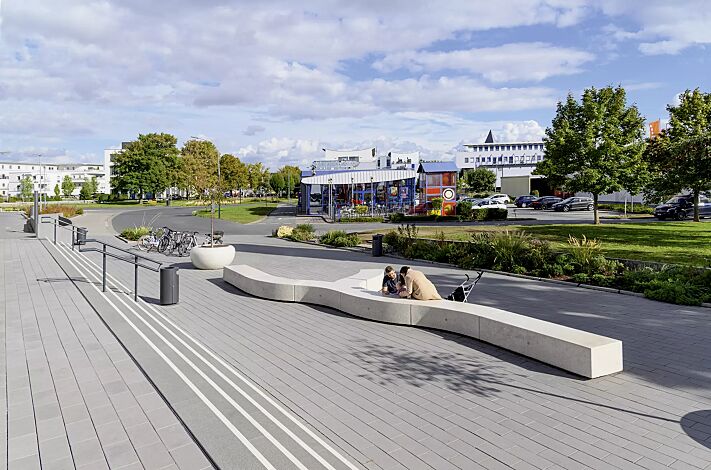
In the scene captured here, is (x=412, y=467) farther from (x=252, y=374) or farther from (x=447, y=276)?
(x=447, y=276)

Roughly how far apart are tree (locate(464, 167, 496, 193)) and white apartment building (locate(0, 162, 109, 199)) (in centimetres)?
10507

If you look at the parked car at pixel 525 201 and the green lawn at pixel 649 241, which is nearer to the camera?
the green lawn at pixel 649 241

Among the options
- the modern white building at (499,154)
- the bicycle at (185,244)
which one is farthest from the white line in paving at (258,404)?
the modern white building at (499,154)

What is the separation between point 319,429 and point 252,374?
1.93 m

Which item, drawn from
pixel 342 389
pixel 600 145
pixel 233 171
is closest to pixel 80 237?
pixel 342 389

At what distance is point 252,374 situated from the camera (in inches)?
273

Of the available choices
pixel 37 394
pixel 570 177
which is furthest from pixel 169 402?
pixel 570 177

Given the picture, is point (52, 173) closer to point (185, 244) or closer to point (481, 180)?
point (481, 180)

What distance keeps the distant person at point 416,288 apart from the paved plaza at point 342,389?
69 cm

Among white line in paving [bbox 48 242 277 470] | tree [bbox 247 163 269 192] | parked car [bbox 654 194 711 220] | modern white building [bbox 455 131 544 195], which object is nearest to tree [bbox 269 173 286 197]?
tree [bbox 247 163 269 192]

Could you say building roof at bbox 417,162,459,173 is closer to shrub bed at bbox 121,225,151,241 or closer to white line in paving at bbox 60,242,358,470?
shrub bed at bbox 121,225,151,241

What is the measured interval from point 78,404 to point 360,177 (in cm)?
4172

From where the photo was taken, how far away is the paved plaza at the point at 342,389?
188 inches

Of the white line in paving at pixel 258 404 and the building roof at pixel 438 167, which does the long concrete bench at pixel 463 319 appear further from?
the building roof at pixel 438 167
